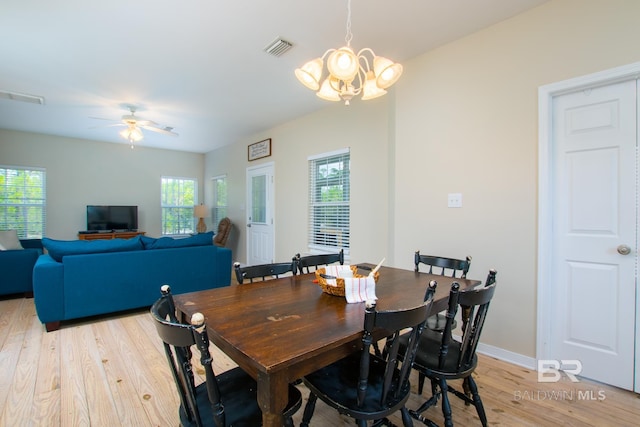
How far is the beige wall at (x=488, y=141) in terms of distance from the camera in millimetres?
2043

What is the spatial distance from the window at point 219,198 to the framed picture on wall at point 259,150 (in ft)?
4.21

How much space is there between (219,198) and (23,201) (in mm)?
3486

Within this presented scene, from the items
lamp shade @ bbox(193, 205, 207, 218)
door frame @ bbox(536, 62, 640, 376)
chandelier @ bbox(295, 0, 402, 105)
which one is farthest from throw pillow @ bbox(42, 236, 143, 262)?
door frame @ bbox(536, 62, 640, 376)

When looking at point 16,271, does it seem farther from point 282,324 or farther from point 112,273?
point 282,324

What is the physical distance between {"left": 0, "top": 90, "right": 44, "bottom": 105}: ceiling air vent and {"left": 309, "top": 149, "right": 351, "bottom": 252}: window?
11.8ft

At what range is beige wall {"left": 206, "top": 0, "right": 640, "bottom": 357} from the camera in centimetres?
204

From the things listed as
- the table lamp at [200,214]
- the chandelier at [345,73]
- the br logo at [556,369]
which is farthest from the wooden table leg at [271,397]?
the table lamp at [200,214]

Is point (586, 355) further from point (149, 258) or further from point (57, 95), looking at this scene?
point (57, 95)

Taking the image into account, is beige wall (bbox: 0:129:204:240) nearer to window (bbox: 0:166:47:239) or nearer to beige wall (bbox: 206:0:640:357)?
window (bbox: 0:166:47:239)

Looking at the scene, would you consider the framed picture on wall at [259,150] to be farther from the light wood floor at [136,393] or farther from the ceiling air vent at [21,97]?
the light wood floor at [136,393]

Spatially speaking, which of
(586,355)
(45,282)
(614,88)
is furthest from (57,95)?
(586,355)

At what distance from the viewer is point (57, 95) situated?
12.3ft

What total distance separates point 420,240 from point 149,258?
297 cm

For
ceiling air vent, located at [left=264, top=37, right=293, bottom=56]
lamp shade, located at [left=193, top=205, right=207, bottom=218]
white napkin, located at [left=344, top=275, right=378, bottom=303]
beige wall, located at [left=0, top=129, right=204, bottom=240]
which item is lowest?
white napkin, located at [left=344, top=275, right=378, bottom=303]
